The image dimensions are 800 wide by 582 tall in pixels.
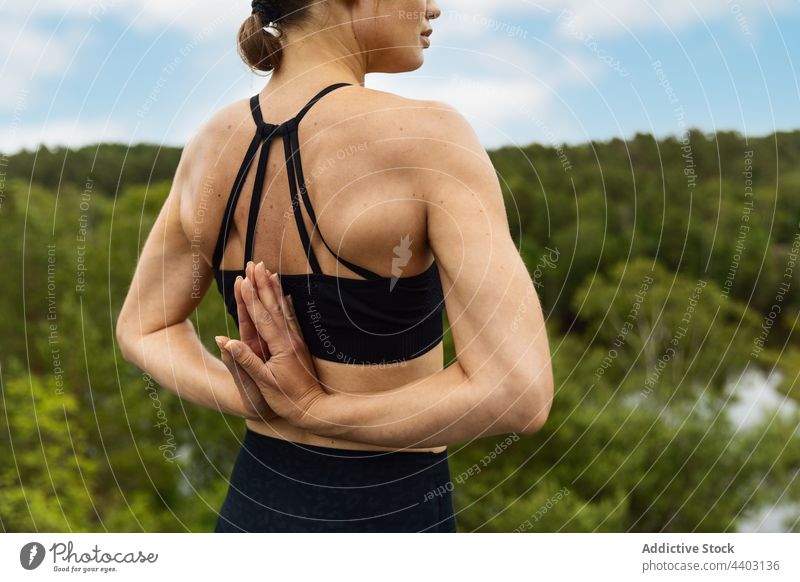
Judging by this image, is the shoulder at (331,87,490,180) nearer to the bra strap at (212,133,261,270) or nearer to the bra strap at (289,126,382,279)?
the bra strap at (289,126,382,279)

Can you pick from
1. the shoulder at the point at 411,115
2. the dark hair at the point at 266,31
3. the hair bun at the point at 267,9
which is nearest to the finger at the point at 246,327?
the shoulder at the point at 411,115

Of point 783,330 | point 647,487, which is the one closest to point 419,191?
point 647,487

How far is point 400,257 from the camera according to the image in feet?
8.05

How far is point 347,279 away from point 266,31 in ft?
2.78

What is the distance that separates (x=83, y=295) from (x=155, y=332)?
1515 inches

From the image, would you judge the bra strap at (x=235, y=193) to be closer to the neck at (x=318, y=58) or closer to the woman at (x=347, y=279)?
the woman at (x=347, y=279)

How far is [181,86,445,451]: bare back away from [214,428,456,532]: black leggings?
0.06 metres

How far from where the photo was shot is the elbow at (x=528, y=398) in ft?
7.63

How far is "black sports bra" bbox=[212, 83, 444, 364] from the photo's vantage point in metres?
2.52

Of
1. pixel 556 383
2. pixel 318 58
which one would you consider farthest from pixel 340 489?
pixel 556 383
